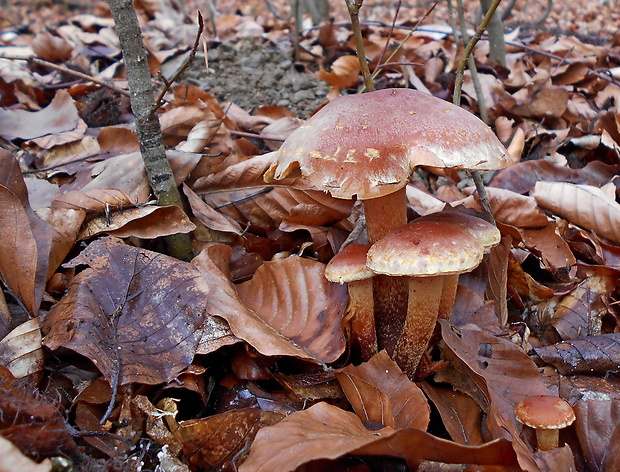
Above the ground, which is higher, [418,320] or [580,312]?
[418,320]

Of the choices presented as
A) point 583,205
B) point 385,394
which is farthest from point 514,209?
point 385,394

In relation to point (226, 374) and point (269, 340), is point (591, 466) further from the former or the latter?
point (226, 374)

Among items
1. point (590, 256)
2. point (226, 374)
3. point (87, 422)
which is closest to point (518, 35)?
point (590, 256)

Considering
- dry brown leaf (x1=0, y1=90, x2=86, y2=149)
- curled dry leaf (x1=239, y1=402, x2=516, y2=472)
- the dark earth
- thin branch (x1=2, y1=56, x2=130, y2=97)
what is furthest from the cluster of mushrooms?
the dark earth

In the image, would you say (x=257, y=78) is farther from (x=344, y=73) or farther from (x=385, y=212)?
(x=385, y=212)

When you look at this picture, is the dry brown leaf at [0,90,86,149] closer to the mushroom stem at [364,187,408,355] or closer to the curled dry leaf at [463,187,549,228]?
the mushroom stem at [364,187,408,355]
